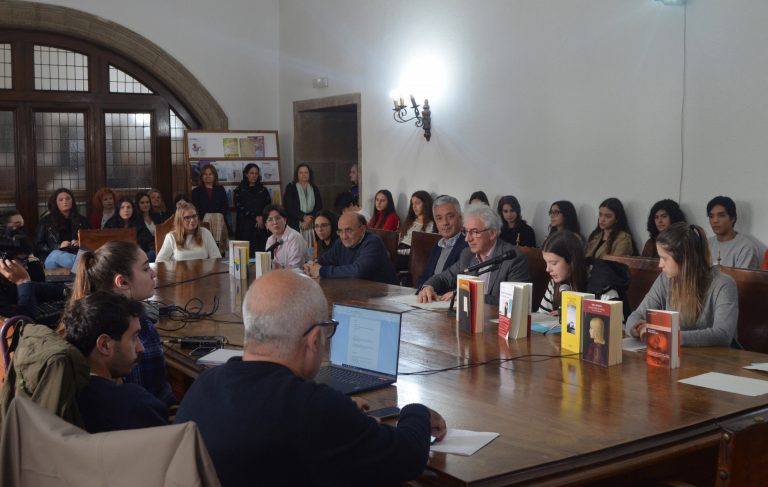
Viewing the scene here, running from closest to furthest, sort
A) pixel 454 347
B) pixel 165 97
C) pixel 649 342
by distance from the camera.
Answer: pixel 649 342
pixel 454 347
pixel 165 97

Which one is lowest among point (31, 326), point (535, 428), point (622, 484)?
point (622, 484)

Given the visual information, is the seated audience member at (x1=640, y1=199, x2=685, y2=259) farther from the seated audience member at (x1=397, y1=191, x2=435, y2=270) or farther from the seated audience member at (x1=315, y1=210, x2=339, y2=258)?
the seated audience member at (x1=397, y1=191, x2=435, y2=270)

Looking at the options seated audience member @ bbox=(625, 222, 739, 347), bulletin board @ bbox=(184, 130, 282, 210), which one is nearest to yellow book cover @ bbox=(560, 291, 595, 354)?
seated audience member @ bbox=(625, 222, 739, 347)

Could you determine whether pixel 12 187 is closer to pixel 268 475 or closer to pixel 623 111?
pixel 623 111

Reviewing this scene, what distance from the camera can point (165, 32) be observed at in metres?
11.0

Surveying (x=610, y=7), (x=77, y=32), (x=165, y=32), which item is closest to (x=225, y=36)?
(x=165, y=32)

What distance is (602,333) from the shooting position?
9.99 ft

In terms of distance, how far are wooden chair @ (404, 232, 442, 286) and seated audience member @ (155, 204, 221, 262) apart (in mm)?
1631

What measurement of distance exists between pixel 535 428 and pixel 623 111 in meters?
4.92

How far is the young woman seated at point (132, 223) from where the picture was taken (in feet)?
30.6

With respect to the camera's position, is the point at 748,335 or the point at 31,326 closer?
the point at 31,326

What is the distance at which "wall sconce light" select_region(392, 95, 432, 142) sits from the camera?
8.86 m

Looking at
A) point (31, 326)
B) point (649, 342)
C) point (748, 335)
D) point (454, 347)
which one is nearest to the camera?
point (31, 326)

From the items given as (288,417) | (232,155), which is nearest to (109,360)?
(288,417)
